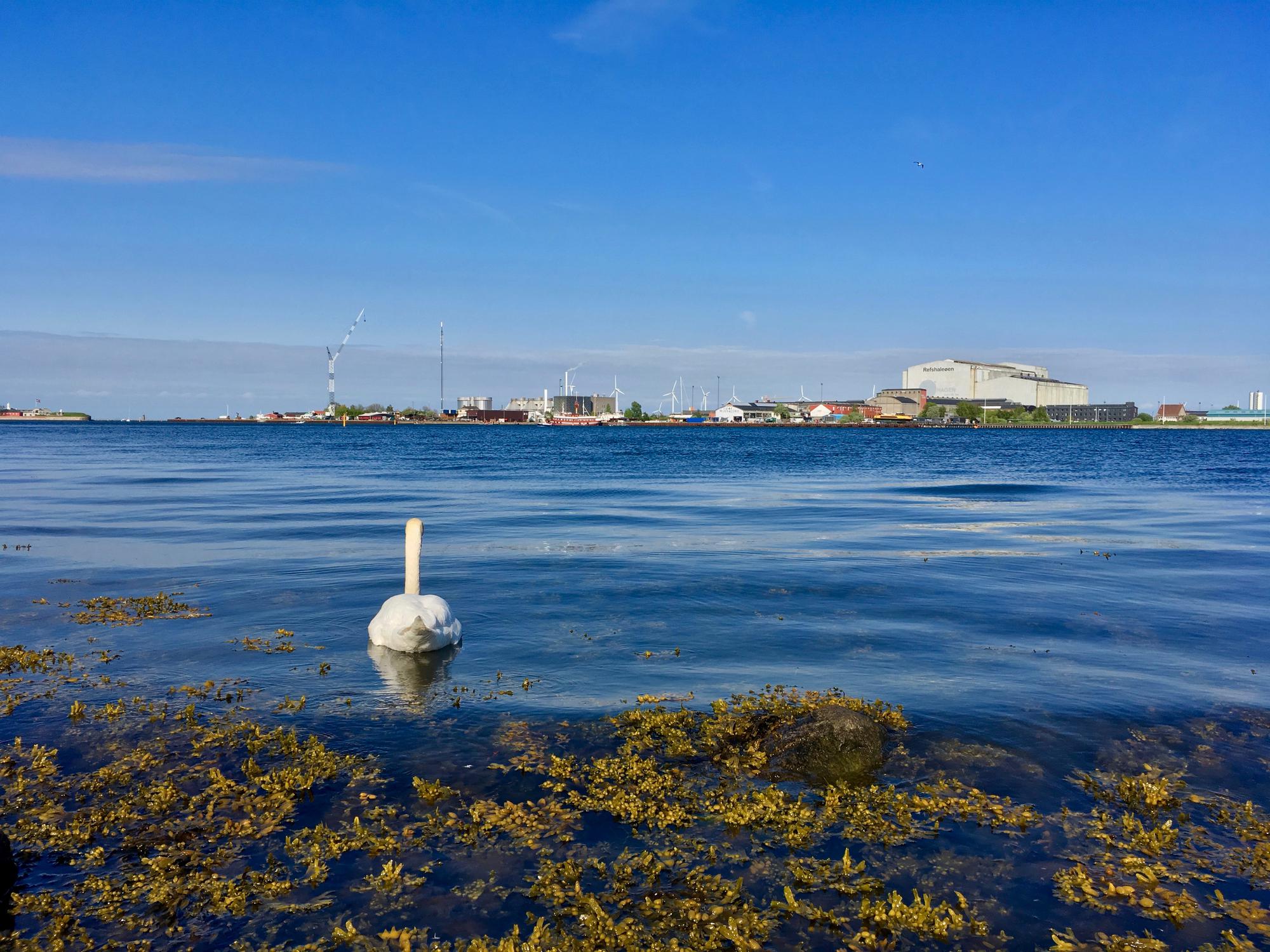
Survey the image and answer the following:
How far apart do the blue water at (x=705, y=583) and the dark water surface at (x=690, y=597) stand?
8 centimetres

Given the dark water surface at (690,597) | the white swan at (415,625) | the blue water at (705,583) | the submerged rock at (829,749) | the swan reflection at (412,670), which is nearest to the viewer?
the submerged rock at (829,749)

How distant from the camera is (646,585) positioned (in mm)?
18328

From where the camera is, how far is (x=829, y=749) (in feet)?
28.1

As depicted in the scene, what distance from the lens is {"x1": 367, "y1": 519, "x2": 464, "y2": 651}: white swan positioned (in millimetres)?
12336

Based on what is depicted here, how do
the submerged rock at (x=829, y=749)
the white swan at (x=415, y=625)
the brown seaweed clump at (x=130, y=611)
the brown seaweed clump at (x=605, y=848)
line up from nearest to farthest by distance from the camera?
the brown seaweed clump at (x=605, y=848) < the submerged rock at (x=829, y=749) < the white swan at (x=415, y=625) < the brown seaweed clump at (x=130, y=611)

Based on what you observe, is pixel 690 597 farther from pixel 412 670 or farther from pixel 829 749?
pixel 829 749

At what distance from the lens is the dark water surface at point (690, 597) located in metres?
10.7

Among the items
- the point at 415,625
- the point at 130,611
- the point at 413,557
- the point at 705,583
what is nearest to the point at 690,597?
the point at 705,583

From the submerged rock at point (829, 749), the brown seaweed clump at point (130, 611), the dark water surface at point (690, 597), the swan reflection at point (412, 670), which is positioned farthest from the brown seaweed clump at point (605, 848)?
the brown seaweed clump at point (130, 611)

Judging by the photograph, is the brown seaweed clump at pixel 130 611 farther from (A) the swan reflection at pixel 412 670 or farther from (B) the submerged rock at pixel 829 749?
(B) the submerged rock at pixel 829 749

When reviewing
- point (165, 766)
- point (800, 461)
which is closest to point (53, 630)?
point (165, 766)

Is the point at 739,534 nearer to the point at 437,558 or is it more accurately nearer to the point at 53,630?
the point at 437,558

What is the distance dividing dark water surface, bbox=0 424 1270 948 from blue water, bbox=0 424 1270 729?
0.08m

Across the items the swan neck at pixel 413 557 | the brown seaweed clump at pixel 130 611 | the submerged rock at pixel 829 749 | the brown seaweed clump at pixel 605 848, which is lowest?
the brown seaweed clump at pixel 605 848
